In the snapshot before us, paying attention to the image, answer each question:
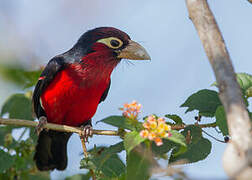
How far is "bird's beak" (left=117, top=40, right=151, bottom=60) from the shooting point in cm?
442

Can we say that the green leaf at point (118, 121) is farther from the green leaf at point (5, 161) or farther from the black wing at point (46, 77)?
the black wing at point (46, 77)

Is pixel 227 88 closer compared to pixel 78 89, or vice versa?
pixel 227 88

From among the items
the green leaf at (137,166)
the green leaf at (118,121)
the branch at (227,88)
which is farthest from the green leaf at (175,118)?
the branch at (227,88)

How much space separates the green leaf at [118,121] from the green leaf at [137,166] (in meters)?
0.18

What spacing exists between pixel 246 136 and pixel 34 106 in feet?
11.5

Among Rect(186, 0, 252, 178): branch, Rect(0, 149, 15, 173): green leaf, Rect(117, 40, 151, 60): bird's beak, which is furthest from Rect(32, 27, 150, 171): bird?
Rect(186, 0, 252, 178): branch

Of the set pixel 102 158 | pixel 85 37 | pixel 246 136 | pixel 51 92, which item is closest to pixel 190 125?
pixel 102 158

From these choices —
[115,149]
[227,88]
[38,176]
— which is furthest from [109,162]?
[227,88]

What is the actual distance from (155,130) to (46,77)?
2418 millimetres

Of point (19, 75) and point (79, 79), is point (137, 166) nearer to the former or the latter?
point (79, 79)

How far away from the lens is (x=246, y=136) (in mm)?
1384

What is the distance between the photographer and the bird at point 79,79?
14.4 feet

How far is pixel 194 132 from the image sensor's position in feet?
9.14

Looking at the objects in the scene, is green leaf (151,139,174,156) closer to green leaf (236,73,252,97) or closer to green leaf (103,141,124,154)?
green leaf (103,141,124,154)
